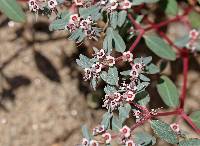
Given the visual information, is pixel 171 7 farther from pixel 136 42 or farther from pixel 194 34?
pixel 136 42

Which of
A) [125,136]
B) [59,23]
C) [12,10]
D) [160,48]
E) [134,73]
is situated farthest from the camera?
[160,48]

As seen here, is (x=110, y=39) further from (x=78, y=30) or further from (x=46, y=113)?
(x=46, y=113)

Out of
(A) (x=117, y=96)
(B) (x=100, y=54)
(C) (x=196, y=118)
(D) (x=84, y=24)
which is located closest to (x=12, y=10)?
(D) (x=84, y=24)

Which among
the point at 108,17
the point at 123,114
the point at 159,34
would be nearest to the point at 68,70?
the point at 159,34

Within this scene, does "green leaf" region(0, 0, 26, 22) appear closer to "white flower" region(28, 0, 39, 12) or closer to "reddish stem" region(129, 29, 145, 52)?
"white flower" region(28, 0, 39, 12)

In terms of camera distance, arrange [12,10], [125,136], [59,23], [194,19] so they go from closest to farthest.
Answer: [125,136], [59,23], [12,10], [194,19]

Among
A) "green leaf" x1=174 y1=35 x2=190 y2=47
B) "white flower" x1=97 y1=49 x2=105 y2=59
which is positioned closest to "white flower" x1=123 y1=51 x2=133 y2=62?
"white flower" x1=97 y1=49 x2=105 y2=59

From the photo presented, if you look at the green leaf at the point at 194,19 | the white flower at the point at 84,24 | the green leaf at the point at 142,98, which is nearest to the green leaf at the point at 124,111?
the green leaf at the point at 142,98
